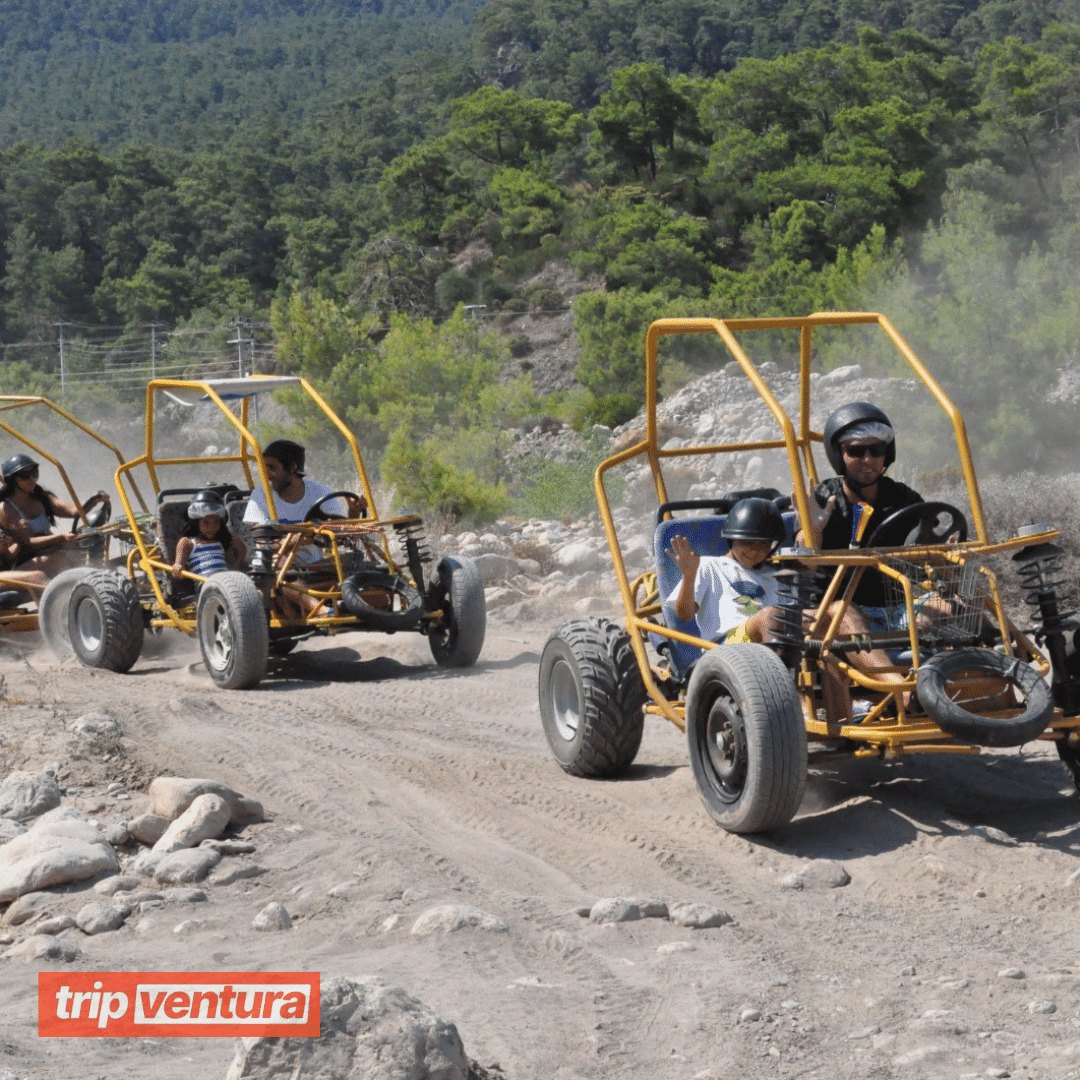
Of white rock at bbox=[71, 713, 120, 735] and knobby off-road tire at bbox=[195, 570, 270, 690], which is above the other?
knobby off-road tire at bbox=[195, 570, 270, 690]

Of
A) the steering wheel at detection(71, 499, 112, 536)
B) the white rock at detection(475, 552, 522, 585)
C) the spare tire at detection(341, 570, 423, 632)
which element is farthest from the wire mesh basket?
the steering wheel at detection(71, 499, 112, 536)

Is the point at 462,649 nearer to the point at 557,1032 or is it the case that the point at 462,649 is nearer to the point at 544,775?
the point at 544,775

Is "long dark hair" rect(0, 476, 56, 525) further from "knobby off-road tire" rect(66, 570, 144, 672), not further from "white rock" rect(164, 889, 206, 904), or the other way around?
"white rock" rect(164, 889, 206, 904)

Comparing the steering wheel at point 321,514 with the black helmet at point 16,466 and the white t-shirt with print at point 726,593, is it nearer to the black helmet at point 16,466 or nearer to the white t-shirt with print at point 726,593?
the black helmet at point 16,466

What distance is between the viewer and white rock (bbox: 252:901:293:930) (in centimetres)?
491

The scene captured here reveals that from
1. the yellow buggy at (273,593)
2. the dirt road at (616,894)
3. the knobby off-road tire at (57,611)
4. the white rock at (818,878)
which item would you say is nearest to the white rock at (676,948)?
the dirt road at (616,894)

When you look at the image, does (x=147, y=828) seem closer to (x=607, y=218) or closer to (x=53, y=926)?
(x=53, y=926)

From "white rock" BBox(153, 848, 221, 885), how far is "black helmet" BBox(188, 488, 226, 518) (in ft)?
17.4

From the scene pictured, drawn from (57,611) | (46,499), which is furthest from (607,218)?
(57,611)

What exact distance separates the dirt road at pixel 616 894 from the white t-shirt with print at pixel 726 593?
72 cm

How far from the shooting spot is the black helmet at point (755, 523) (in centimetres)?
643

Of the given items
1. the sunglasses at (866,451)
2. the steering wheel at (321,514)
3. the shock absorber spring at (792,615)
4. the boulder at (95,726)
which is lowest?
the boulder at (95,726)

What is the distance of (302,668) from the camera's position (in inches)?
416

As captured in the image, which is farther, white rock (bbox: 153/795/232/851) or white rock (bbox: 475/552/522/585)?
white rock (bbox: 475/552/522/585)
